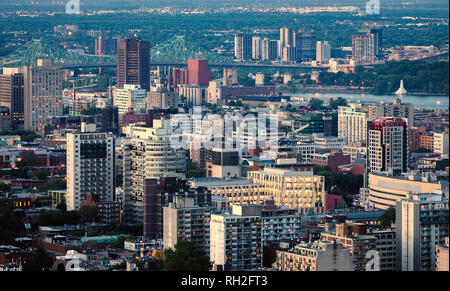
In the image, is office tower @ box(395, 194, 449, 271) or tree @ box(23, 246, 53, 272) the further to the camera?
tree @ box(23, 246, 53, 272)

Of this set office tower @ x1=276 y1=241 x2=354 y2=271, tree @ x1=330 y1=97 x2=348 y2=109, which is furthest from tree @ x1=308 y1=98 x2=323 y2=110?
office tower @ x1=276 y1=241 x2=354 y2=271

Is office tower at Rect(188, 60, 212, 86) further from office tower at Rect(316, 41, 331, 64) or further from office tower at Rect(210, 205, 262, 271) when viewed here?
office tower at Rect(210, 205, 262, 271)

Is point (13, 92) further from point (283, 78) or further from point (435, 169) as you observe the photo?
A: point (283, 78)

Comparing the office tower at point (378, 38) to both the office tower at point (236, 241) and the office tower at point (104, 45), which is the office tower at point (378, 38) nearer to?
the office tower at point (104, 45)
